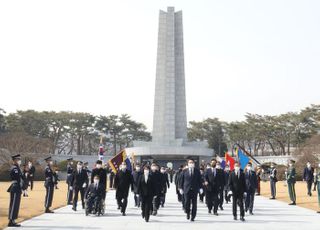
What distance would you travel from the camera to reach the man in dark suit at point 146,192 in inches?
478

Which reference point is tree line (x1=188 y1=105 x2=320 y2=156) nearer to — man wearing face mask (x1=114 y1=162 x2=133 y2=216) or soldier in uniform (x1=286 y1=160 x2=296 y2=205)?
soldier in uniform (x1=286 y1=160 x2=296 y2=205)

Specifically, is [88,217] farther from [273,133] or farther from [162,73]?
[273,133]

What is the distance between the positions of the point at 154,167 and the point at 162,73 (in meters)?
50.8

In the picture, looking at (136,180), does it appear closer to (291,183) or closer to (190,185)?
(190,185)

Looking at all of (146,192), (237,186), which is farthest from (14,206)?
(237,186)

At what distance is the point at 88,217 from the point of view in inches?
515

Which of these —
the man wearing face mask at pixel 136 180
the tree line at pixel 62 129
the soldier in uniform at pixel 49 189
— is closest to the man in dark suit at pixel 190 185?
the man wearing face mask at pixel 136 180

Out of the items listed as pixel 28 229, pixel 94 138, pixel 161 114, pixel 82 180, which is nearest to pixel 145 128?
pixel 94 138

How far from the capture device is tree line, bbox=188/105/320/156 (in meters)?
70.2

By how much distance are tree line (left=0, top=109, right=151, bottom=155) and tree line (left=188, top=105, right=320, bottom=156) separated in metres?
12.0

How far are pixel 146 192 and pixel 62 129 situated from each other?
6853cm

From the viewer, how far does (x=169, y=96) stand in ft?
209

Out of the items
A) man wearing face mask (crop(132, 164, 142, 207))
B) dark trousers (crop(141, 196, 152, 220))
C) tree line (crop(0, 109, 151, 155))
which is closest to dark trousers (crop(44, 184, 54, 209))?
man wearing face mask (crop(132, 164, 142, 207))

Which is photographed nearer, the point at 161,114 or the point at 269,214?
the point at 269,214
